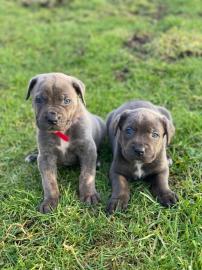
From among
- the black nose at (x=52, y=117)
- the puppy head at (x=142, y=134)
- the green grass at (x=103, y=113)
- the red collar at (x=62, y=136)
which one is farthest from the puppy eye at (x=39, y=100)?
the green grass at (x=103, y=113)

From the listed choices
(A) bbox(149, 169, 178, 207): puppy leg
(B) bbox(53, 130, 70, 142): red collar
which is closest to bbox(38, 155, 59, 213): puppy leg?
(B) bbox(53, 130, 70, 142): red collar

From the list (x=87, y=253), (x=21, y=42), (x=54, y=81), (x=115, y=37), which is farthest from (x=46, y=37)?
(x=87, y=253)

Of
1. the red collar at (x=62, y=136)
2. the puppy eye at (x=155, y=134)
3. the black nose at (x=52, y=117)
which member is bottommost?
the red collar at (x=62, y=136)

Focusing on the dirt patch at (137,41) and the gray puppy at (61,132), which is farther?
the dirt patch at (137,41)

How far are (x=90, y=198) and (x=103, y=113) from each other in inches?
106

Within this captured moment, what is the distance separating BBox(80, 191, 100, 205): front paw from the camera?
17.8 feet

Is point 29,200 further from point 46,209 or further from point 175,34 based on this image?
point 175,34

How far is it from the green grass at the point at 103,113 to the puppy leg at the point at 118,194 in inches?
4.3

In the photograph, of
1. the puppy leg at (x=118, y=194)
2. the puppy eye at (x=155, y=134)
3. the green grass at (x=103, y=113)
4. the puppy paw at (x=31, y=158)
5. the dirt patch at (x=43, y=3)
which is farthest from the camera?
the dirt patch at (x=43, y=3)

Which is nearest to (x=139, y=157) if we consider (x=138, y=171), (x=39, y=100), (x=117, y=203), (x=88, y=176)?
(x=138, y=171)

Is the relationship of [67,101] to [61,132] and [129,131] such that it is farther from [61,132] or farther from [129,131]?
[129,131]

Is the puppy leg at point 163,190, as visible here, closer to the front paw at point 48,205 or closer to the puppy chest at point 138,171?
the puppy chest at point 138,171

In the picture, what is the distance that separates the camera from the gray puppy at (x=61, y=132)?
534 cm

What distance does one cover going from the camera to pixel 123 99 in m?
8.23
